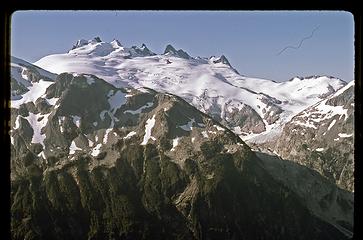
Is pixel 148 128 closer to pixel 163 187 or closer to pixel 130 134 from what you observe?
pixel 130 134

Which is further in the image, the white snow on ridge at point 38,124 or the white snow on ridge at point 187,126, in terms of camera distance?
the white snow on ridge at point 187,126

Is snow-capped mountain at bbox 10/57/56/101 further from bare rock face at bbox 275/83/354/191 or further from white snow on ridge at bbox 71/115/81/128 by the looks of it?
bare rock face at bbox 275/83/354/191

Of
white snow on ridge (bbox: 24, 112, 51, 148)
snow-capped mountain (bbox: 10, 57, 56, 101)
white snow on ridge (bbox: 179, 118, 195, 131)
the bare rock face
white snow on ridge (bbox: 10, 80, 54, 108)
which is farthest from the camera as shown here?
the bare rock face

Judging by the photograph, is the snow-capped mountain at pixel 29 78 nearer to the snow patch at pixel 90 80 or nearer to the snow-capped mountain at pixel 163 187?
the snow patch at pixel 90 80

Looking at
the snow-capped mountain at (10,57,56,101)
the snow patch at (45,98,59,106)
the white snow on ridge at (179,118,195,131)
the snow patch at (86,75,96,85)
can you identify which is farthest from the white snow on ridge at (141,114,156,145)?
the snow-capped mountain at (10,57,56,101)

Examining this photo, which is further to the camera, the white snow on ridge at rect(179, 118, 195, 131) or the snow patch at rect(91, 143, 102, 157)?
the white snow on ridge at rect(179, 118, 195, 131)

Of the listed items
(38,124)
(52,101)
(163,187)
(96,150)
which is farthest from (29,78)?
(163,187)

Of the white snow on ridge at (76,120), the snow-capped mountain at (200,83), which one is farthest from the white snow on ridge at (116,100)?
the snow-capped mountain at (200,83)
